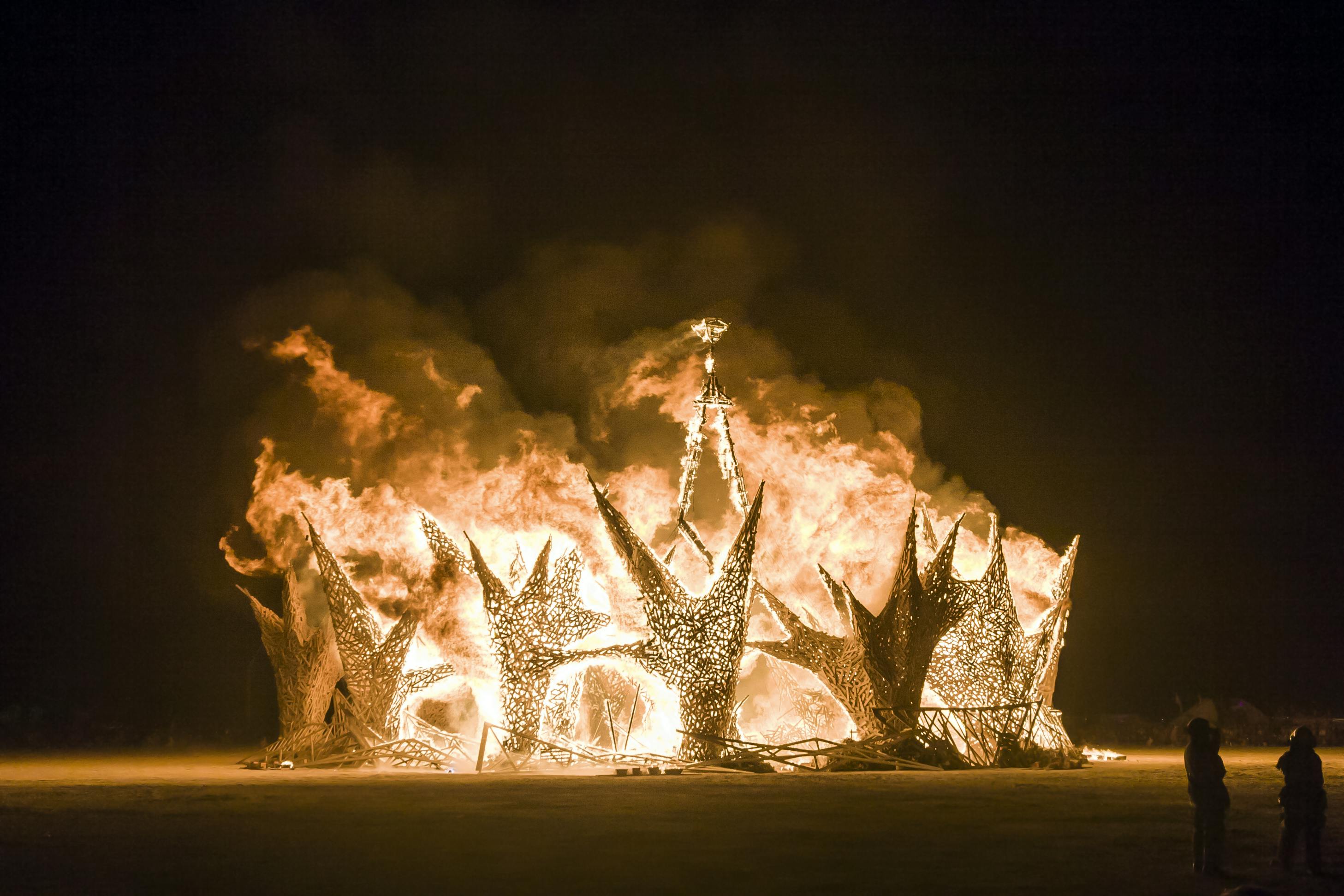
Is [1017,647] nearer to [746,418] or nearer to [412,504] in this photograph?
[746,418]

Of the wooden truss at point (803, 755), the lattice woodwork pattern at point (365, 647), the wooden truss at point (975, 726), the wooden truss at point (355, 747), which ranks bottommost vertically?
the wooden truss at point (355, 747)

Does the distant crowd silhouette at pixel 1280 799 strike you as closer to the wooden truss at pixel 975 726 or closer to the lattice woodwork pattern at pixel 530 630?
the wooden truss at pixel 975 726

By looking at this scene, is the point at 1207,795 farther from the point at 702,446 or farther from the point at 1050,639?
the point at 702,446

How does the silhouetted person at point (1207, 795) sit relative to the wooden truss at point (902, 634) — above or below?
below

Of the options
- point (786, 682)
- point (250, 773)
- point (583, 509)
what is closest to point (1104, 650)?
point (786, 682)

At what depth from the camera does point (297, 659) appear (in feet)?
88.2

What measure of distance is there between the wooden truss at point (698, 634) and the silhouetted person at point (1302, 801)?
41.8ft

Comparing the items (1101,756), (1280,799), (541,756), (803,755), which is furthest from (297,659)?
(1280,799)

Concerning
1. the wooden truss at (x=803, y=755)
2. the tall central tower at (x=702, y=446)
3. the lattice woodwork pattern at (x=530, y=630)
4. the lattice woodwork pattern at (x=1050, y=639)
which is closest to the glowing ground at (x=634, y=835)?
the wooden truss at (x=803, y=755)

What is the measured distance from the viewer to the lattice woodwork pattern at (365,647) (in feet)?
83.6

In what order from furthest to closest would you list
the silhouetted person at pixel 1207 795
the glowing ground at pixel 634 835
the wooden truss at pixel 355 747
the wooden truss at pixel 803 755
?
the wooden truss at pixel 355 747 → the wooden truss at pixel 803 755 → the silhouetted person at pixel 1207 795 → the glowing ground at pixel 634 835

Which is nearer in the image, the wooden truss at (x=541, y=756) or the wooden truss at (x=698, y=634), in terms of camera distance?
the wooden truss at (x=698, y=634)

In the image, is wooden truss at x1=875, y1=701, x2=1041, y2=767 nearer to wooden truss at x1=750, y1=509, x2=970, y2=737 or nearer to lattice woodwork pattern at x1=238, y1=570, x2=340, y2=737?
wooden truss at x1=750, y1=509, x2=970, y2=737

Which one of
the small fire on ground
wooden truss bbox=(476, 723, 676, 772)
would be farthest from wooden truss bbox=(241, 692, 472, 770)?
the small fire on ground
